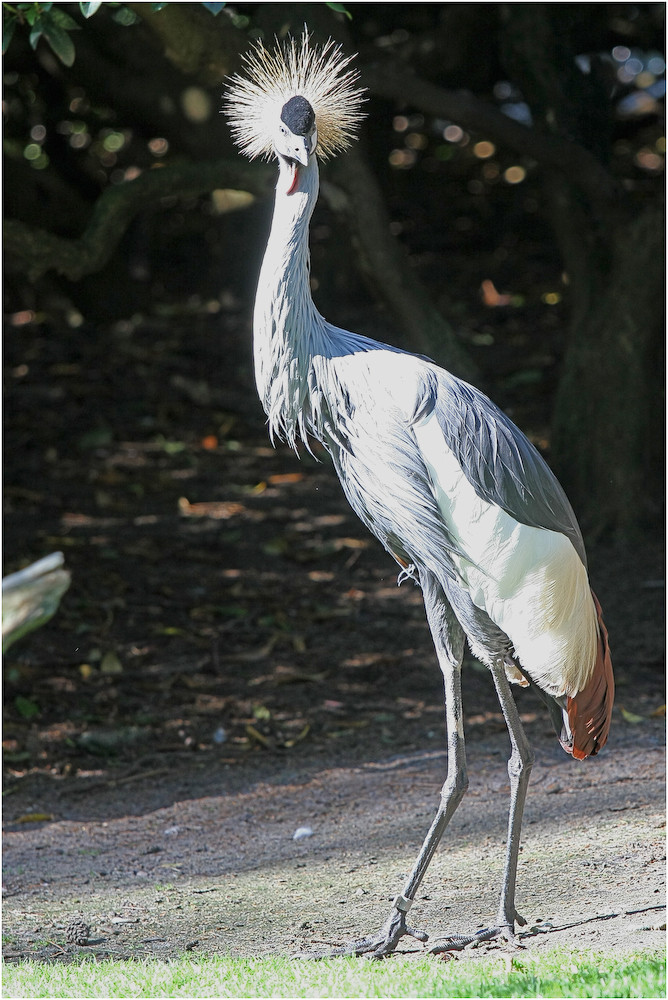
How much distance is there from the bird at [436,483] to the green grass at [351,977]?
0.22 m

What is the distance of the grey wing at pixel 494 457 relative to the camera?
11.6 ft

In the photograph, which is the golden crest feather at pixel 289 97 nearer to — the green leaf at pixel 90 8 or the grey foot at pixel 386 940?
the green leaf at pixel 90 8

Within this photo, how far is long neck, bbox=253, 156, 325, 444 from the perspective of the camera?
143 inches

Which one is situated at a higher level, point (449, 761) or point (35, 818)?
point (449, 761)

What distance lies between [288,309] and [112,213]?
304cm

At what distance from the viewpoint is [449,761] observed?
3787mm

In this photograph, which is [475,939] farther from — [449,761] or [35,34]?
[35,34]

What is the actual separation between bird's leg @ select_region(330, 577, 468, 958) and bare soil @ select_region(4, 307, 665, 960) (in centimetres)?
13

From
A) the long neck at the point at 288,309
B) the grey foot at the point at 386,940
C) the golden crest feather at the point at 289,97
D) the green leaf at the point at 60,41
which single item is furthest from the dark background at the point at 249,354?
the long neck at the point at 288,309

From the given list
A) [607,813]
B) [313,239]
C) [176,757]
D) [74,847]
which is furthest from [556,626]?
[313,239]

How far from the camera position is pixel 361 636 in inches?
277

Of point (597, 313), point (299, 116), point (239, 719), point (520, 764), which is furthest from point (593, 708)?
point (597, 313)

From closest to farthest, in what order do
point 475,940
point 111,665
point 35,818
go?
point 475,940, point 35,818, point 111,665

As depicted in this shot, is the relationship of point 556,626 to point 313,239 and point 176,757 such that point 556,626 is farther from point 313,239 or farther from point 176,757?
point 313,239
